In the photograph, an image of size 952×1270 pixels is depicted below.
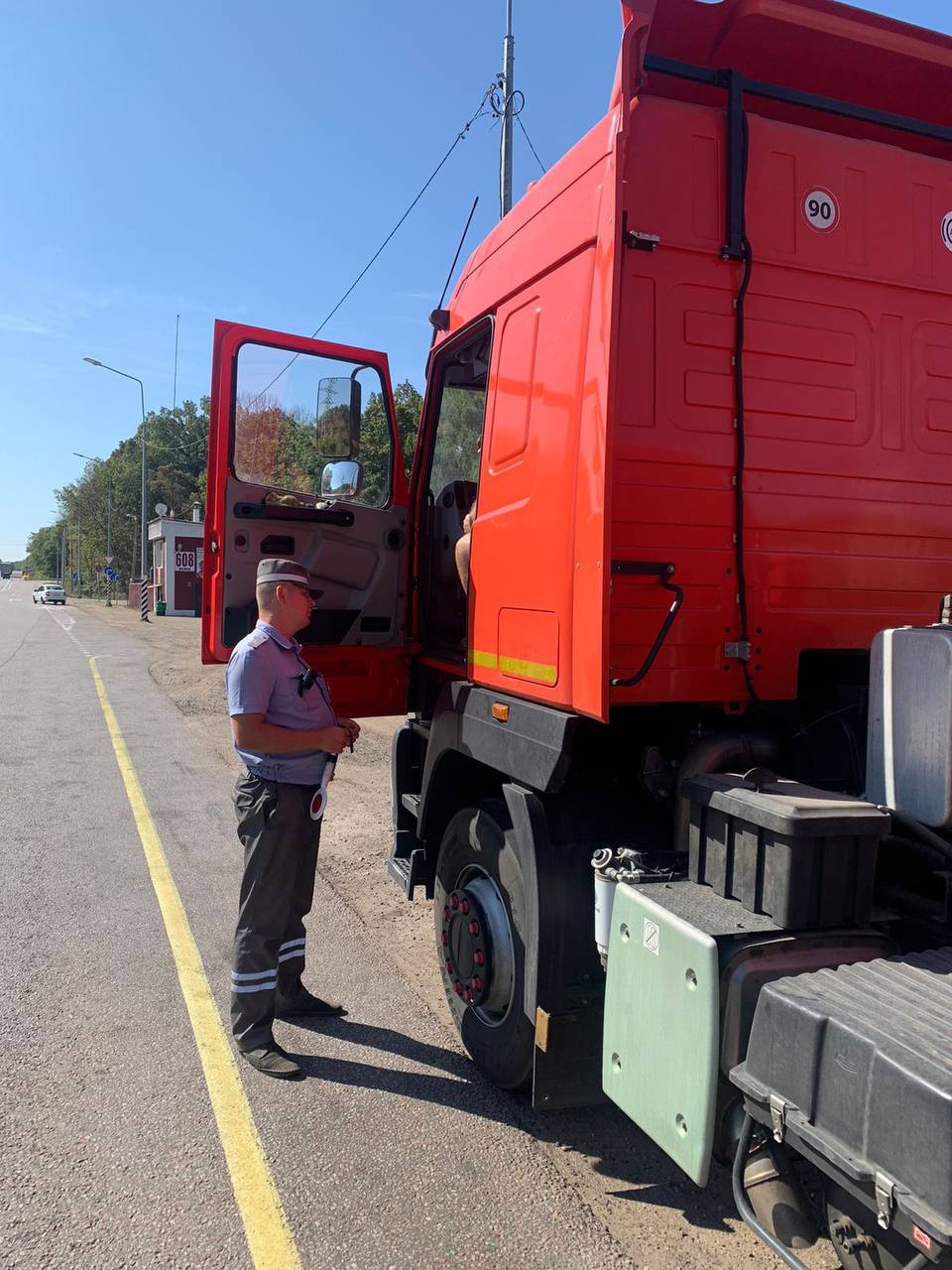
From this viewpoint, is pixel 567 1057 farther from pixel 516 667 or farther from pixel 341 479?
pixel 341 479

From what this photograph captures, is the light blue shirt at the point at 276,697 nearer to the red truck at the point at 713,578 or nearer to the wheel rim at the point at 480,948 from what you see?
the red truck at the point at 713,578

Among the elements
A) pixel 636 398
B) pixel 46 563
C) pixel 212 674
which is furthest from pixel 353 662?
pixel 46 563

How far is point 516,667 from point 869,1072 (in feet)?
5.40

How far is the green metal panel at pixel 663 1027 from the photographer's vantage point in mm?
1948

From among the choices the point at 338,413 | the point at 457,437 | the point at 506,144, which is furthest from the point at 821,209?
the point at 506,144

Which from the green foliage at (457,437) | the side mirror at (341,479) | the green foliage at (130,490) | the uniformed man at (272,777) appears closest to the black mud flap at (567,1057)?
the uniformed man at (272,777)

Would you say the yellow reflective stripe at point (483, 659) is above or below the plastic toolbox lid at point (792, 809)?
above

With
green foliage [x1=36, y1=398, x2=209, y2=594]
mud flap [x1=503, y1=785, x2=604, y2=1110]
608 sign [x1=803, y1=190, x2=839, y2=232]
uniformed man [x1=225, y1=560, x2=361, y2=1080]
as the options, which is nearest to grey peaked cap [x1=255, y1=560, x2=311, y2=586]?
uniformed man [x1=225, y1=560, x2=361, y2=1080]

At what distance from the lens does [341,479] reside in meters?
4.22

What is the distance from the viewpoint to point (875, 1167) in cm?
154

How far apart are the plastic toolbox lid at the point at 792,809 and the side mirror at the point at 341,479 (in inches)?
97.2

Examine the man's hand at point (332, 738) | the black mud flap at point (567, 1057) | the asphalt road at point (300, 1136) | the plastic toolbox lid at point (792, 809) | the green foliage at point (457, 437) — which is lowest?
the asphalt road at point (300, 1136)

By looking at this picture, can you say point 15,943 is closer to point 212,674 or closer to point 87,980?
point 87,980

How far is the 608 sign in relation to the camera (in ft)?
9.43
